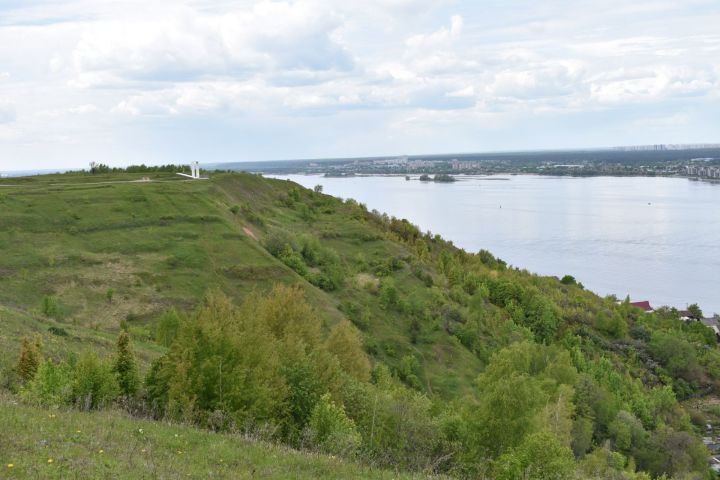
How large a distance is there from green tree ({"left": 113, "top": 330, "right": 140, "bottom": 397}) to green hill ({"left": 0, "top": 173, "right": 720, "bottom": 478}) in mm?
489

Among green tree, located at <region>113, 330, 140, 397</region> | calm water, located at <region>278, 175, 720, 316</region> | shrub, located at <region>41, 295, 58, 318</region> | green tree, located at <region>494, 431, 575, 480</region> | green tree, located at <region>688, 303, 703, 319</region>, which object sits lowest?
green tree, located at <region>688, 303, 703, 319</region>

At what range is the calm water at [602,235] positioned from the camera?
82375 mm

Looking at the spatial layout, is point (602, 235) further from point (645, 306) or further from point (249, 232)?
point (249, 232)

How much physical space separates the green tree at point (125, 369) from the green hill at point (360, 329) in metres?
0.49

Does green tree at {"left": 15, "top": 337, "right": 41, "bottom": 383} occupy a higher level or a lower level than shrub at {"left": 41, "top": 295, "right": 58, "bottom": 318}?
higher

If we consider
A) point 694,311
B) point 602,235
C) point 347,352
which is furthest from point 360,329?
point 602,235

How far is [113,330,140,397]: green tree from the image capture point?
15781mm

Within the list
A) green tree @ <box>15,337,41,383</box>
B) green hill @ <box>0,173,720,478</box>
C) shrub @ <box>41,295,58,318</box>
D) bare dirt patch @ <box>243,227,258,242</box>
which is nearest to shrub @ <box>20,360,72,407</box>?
green hill @ <box>0,173,720,478</box>

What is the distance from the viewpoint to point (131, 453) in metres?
10.7

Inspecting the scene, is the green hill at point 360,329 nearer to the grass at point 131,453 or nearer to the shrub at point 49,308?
the shrub at point 49,308

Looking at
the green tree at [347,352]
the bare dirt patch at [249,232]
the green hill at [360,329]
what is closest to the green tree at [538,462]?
the green hill at [360,329]

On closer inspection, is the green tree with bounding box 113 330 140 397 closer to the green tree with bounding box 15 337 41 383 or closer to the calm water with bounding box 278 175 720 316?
the green tree with bounding box 15 337 41 383

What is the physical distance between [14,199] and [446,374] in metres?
33.0

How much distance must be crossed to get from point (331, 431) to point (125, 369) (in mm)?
5654
